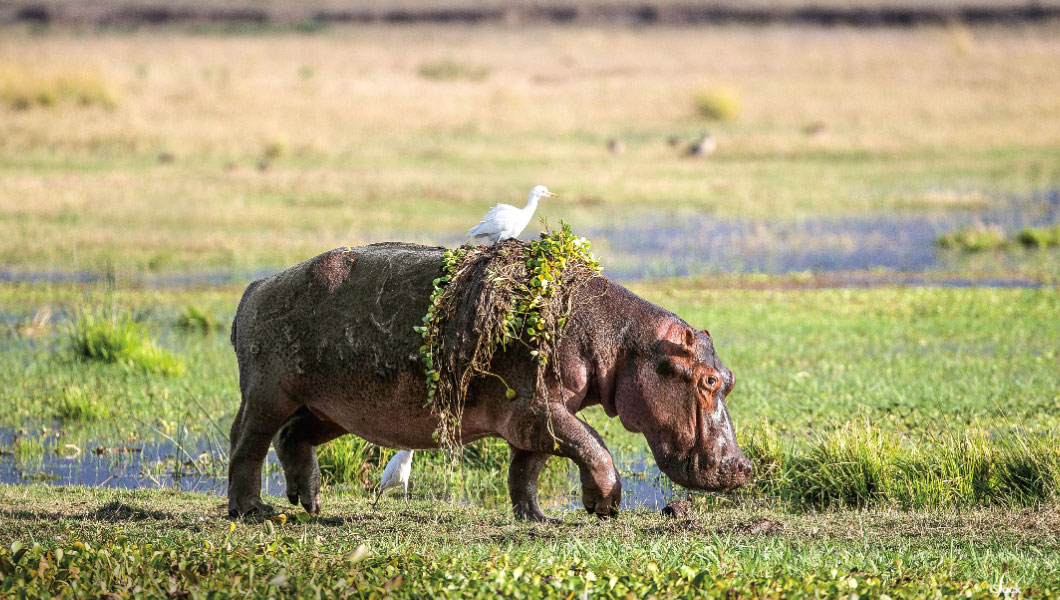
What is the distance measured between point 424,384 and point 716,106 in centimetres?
3059

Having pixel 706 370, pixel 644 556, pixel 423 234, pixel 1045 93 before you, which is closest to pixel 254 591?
pixel 644 556

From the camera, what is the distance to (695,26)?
68875 mm

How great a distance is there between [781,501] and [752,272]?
417 inches

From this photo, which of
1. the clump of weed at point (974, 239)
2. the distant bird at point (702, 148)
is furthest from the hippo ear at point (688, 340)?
the distant bird at point (702, 148)

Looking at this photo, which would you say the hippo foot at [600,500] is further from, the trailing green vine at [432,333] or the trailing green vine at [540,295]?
the trailing green vine at [432,333]

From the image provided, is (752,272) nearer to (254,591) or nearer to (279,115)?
(254,591)

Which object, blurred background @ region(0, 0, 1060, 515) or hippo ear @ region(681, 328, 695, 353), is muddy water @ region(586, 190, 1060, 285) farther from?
hippo ear @ region(681, 328, 695, 353)

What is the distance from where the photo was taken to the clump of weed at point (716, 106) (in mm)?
36969

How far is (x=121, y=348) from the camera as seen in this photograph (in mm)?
12812

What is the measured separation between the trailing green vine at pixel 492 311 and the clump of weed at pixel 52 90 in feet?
91.3

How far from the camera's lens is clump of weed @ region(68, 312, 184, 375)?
41.6ft

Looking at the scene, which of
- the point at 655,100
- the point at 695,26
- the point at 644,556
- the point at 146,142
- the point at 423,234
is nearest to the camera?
the point at 644,556

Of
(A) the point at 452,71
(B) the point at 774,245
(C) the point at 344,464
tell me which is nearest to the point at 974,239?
(B) the point at 774,245

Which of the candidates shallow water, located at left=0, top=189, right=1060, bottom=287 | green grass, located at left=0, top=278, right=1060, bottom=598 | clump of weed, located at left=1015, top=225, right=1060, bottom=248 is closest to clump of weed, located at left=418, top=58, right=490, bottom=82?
shallow water, located at left=0, top=189, right=1060, bottom=287
